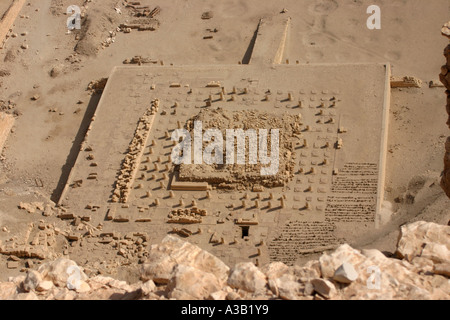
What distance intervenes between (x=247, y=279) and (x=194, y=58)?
15118mm

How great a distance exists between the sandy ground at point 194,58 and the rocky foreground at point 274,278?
23.3 ft

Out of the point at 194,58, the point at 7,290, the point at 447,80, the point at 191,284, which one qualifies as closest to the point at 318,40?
the point at 194,58

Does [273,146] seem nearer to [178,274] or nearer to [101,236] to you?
[101,236]

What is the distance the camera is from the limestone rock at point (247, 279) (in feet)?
33.4

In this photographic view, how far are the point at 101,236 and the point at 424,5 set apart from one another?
1443 centimetres

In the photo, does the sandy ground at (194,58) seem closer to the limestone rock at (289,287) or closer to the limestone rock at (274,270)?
the limestone rock at (274,270)

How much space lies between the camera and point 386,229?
16891mm

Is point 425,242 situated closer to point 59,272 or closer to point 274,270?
point 274,270

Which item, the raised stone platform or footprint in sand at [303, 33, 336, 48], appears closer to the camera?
the raised stone platform

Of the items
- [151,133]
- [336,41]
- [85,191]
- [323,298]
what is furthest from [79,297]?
A: [336,41]

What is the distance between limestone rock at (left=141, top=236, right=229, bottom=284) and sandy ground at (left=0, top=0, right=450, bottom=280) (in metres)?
7.99

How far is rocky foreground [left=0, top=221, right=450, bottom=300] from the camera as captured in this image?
9.70m

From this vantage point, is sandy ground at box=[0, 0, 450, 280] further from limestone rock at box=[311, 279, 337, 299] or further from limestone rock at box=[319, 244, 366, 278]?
limestone rock at box=[311, 279, 337, 299]

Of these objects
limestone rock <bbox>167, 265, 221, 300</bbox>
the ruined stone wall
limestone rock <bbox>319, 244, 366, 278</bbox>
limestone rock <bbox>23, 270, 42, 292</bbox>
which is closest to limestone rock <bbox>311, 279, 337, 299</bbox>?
limestone rock <bbox>319, 244, 366, 278</bbox>
